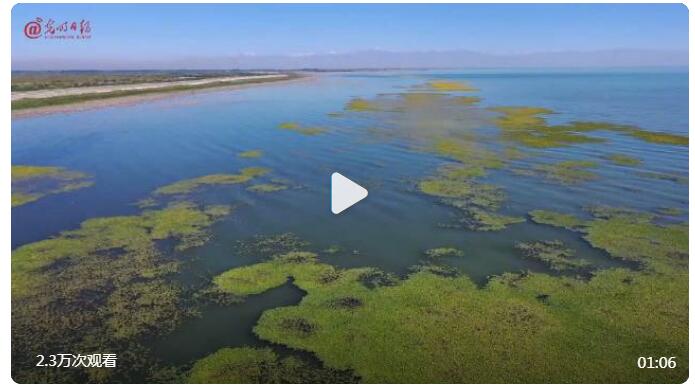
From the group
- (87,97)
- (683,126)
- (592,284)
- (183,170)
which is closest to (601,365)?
(592,284)

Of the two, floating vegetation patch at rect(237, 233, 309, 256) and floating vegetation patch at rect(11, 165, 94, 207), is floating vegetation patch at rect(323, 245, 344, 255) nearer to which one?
floating vegetation patch at rect(237, 233, 309, 256)

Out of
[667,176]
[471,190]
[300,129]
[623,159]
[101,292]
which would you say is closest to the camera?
[101,292]

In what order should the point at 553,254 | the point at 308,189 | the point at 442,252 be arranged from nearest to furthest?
the point at 553,254 < the point at 442,252 < the point at 308,189

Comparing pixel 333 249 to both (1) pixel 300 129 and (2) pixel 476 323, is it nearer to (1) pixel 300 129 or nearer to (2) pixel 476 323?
(2) pixel 476 323

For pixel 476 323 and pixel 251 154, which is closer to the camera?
pixel 476 323

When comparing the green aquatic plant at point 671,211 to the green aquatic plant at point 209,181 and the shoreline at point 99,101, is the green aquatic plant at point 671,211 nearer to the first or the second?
the green aquatic plant at point 209,181

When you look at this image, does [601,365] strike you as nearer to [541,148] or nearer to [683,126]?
[541,148]
